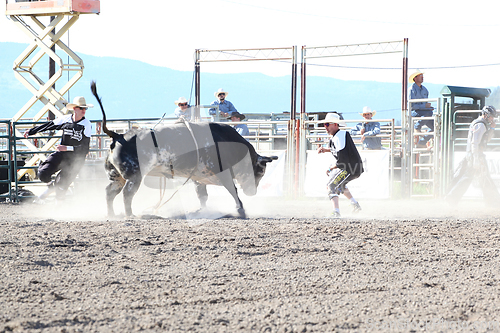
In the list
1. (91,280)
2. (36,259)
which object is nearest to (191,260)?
(91,280)

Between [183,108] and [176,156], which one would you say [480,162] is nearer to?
[176,156]

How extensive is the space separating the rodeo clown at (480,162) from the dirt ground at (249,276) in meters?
2.85

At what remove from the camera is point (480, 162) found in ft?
30.9

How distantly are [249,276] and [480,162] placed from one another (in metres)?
6.72

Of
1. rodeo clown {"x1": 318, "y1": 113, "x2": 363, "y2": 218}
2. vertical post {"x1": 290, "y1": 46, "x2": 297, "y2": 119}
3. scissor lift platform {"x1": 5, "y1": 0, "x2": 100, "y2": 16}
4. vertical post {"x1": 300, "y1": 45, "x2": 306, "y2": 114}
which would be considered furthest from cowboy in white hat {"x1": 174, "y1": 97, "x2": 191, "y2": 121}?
rodeo clown {"x1": 318, "y1": 113, "x2": 363, "y2": 218}

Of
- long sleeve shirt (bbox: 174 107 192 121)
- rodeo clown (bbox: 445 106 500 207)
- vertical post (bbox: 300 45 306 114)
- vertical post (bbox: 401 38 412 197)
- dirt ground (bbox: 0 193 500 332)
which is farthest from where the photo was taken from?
vertical post (bbox: 300 45 306 114)

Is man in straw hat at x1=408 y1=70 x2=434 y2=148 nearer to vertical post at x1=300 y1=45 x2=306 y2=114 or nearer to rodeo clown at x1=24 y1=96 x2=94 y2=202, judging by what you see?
vertical post at x1=300 y1=45 x2=306 y2=114

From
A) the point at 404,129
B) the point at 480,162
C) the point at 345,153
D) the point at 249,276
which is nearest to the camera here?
the point at 249,276

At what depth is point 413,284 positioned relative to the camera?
3896mm

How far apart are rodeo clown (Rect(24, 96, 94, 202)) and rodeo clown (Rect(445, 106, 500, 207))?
20.7ft

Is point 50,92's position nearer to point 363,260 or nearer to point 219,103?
point 219,103

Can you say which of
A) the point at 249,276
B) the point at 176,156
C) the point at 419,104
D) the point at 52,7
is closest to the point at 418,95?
the point at 419,104

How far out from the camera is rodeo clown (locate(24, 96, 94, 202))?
8247 mm

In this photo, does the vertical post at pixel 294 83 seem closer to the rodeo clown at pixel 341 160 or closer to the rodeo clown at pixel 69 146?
the rodeo clown at pixel 341 160
